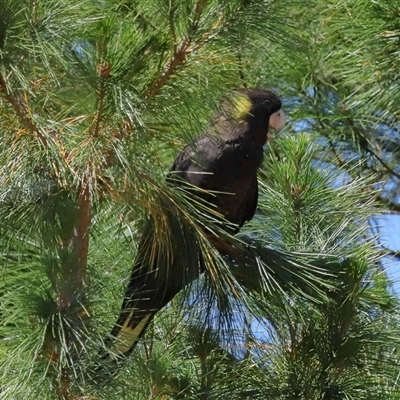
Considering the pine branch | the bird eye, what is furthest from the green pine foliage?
the bird eye

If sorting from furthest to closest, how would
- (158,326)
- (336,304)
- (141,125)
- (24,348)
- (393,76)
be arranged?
(393,76) → (158,326) → (336,304) → (141,125) → (24,348)

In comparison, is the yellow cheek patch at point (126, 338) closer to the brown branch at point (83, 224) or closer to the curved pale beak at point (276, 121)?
the brown branch at point (83, 224)

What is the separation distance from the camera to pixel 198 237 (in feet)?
4.65

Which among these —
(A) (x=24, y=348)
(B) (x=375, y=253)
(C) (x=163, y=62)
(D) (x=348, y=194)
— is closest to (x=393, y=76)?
(D) (x=348, y=194)

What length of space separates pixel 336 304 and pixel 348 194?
1.05ft

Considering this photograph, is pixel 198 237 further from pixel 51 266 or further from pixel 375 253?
pixel 375 253

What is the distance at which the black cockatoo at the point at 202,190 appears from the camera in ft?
4.80

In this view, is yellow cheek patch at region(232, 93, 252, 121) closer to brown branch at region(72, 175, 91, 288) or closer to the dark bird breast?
the dark bird breast

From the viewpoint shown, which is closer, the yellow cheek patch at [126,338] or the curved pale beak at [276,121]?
the yellow cheek patch at [126,338]

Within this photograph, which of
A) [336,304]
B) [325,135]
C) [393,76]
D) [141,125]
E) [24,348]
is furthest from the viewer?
[325,135]

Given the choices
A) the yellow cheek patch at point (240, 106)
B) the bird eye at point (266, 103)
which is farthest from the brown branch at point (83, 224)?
the bird eye at point (266, 103)

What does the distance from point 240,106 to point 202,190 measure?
33 centimetres

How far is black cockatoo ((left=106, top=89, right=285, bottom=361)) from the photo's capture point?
1464mm

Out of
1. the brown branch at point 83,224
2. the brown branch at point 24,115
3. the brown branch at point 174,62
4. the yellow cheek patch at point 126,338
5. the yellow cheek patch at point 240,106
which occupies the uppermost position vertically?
the yellow cheek patch at point 240,106
